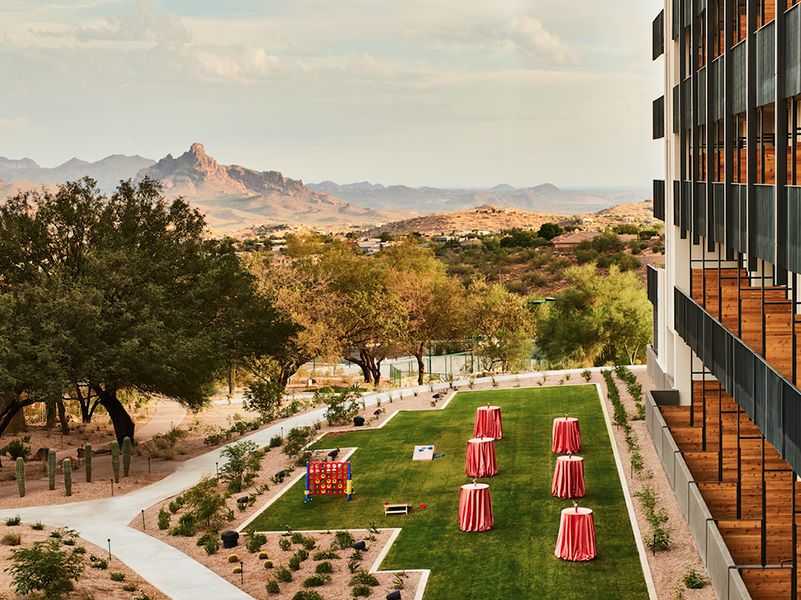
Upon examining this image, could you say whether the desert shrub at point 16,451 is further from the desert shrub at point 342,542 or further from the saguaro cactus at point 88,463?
the desert shrub at point 342,542

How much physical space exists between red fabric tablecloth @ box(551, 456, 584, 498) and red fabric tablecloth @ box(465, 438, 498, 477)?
117 inches

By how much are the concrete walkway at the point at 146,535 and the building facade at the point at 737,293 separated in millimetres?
9773

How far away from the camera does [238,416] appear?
44844mm

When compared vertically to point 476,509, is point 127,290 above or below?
above

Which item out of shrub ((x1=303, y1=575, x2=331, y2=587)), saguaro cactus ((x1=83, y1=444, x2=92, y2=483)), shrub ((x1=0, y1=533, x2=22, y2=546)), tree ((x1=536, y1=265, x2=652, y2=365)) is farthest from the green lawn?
tree ((x1=536, y1=265, x2=652, y2=365))

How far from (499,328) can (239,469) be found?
116 feet

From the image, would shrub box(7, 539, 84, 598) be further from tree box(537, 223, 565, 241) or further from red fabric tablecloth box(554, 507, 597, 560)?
tree box(537, 223, 565, 241)

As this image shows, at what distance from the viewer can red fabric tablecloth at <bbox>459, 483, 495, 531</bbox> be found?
25156 mm

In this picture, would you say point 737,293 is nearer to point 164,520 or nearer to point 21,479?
point 164,520

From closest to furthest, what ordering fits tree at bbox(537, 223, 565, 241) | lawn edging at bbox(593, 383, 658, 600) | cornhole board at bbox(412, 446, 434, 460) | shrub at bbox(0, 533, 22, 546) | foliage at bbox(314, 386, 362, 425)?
1. lawn edging at bbox(593, 383, 658, 600)
2. shrub at bbox(0, 533, 22, 546)
3. cornhole board at bbox(412, 446, 434, 460)
4. foliage at bbox(314, 386, 362, 425)
5. tree at bbox(537, 223, 565, 241)

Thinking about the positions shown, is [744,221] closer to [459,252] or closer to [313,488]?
[313,488]

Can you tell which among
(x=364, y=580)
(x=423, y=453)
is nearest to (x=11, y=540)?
(x=364, y=580)

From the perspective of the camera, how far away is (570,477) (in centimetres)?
2750

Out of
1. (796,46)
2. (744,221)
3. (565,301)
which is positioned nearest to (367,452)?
(744,221)
